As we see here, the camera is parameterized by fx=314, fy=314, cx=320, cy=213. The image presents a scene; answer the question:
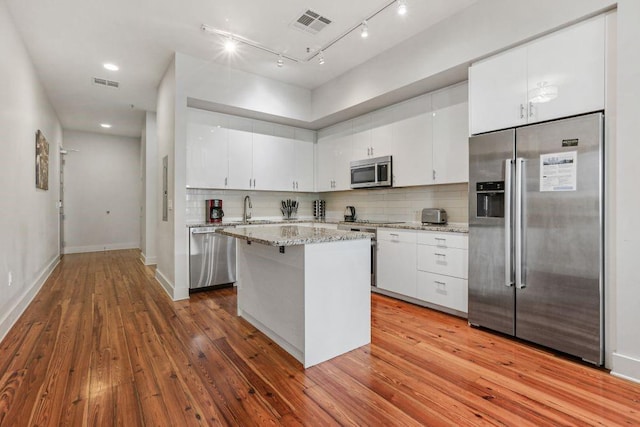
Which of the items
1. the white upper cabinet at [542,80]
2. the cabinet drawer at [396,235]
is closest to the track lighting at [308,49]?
the white upper cabinet at [542,80]

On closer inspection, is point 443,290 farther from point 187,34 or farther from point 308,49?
point 187,34

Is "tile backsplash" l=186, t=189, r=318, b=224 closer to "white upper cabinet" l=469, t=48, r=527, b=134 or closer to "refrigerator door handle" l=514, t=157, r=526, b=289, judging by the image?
"white upper cabinet" l=469, t=48, r=527, b=134

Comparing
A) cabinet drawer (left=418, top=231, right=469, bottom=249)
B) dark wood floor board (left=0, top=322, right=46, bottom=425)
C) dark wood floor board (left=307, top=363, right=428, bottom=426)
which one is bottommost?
dark wood floor board (left=307, top=363, right=428, bottom=426)

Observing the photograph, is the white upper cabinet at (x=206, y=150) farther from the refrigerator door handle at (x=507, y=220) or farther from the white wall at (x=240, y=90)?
the refrigerator door handle at (x=507, y=220)

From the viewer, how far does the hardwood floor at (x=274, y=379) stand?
1655 mm

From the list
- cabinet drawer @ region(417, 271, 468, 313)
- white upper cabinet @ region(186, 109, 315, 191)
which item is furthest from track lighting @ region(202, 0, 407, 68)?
cabinet drawer @ region(417, 271, 468, 313)

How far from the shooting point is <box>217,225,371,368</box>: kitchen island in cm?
216

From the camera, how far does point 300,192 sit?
5.55 metres

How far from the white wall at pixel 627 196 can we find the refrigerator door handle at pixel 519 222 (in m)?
0.55

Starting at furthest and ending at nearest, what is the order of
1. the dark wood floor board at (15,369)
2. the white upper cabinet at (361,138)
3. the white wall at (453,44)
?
the white upper cabinet at (361,138), the white wall at (453,44), the dark wood floor board at (15,369)

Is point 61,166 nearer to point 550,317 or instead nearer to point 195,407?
point 195,407

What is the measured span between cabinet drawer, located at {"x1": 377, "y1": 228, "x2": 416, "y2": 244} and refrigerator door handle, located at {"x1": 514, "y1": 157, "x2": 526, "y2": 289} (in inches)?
43.1

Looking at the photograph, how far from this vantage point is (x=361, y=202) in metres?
4.98

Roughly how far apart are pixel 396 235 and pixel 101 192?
24.2ft
